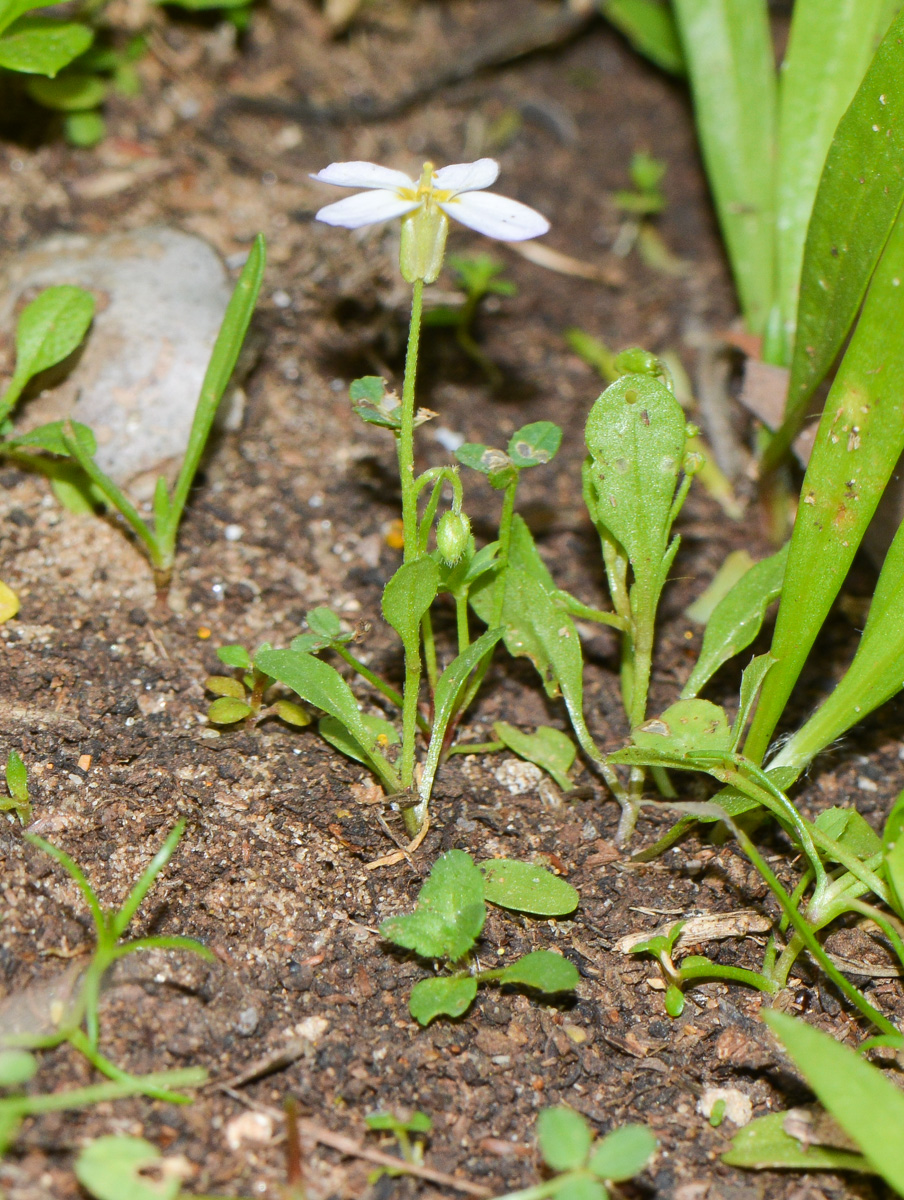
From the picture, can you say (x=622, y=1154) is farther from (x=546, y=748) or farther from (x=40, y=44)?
(x=40, y=44)

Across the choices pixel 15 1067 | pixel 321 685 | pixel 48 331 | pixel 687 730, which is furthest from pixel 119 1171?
pixel 48 331

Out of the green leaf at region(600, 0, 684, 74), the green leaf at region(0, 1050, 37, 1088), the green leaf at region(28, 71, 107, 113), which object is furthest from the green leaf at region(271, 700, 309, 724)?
the green leaf at region(600, 0, 684, 74)

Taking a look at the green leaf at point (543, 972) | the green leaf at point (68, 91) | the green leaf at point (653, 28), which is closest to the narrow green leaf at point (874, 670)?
the green leaf at point (543, 972)

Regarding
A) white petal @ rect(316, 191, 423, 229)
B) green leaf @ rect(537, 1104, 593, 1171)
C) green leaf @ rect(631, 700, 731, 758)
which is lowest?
green leaf @ rect(537, 1104, 593, 1171)

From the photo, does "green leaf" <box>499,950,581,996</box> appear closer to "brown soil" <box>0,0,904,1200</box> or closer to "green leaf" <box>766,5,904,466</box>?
"brown soil" <box>0,0,904,1200</box>

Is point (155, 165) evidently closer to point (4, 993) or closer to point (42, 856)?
point (42, 856)

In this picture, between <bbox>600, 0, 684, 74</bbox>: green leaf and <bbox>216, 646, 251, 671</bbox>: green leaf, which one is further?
<bbox>600, 0, 684, 74</bbox>: green leaf
